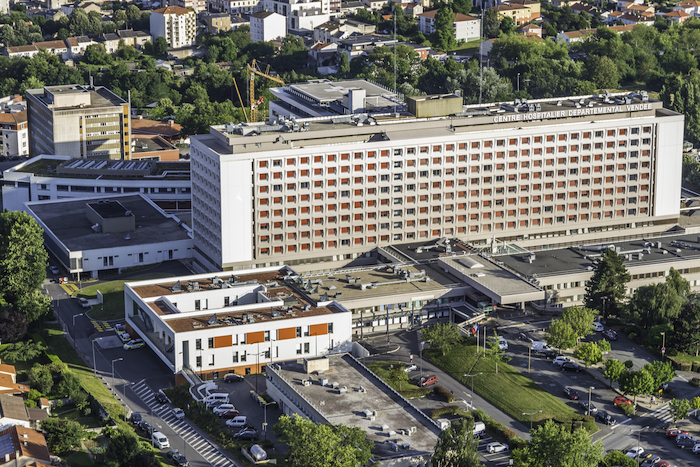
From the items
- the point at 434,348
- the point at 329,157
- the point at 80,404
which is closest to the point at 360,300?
the point at 434,348

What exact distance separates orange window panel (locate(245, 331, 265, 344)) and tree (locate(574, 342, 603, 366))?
47.6 m

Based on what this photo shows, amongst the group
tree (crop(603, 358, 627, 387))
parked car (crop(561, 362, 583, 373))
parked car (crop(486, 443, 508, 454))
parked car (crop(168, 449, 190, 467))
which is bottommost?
parked car (crop(168, 449, 190, 467))

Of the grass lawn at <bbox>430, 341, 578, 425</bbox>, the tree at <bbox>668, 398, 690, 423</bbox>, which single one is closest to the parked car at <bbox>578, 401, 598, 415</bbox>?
the grass lawn at <bbox>430, 341, 578, 425</bbox>

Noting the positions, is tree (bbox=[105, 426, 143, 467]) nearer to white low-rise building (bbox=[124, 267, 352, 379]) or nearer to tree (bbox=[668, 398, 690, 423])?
white low-rise building (bbox=[124, 267, 352, 379])

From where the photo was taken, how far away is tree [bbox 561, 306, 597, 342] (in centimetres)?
17325

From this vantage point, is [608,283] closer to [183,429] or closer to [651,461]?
[651,461]

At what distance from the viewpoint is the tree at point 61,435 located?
141125 mm

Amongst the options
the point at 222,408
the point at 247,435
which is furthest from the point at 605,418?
the point at 222,408

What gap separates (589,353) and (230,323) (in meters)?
54.1

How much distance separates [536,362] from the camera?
172 m

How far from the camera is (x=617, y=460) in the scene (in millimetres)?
140500

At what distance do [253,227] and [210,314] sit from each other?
29.5 metres

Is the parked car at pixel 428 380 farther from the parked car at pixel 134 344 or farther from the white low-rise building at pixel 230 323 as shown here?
the parked car at pixel 134 344

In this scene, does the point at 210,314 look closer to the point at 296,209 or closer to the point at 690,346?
the point at 296,209
